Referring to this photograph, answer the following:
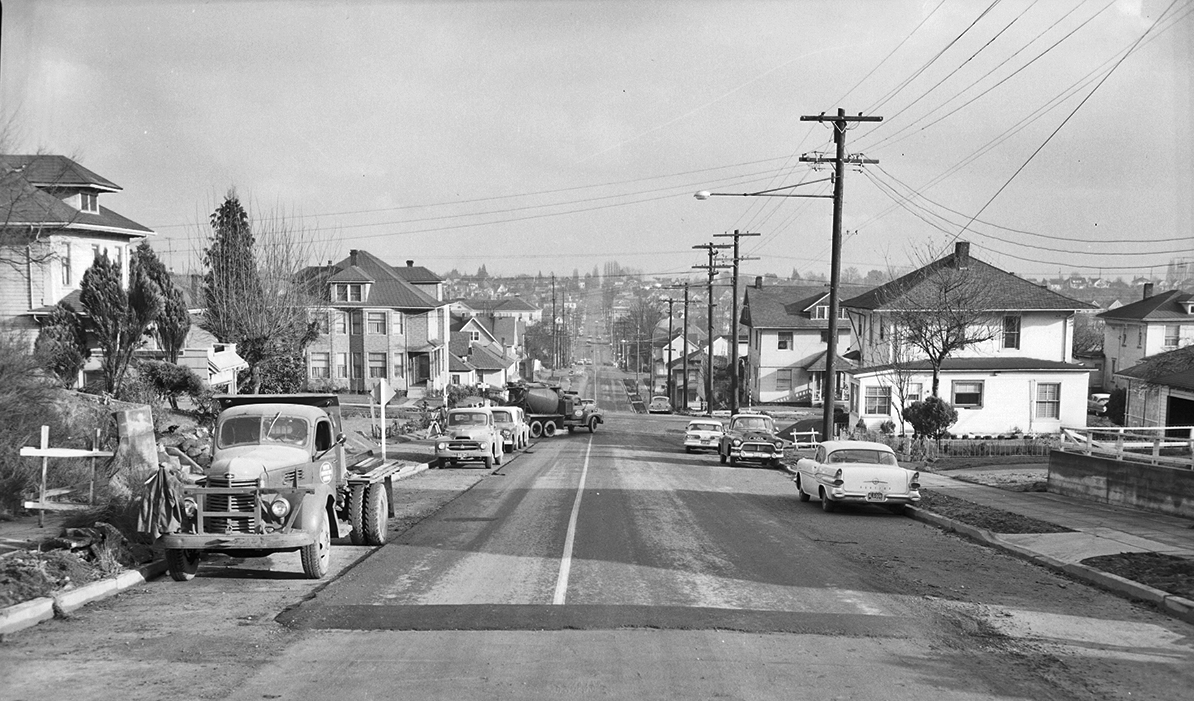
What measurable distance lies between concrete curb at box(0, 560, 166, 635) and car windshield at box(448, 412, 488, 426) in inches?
762

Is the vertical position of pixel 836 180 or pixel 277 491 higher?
pixel 836 180

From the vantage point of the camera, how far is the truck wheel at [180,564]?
11.8m

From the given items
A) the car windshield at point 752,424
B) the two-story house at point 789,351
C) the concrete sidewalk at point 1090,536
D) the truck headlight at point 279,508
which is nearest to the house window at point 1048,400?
the car windshield at point 752,424

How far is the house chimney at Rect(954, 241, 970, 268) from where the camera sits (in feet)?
147

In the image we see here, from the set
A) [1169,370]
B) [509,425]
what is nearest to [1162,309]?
[1169,370]

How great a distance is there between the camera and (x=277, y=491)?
12.1 metres

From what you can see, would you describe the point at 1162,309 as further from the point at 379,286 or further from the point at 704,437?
the point at 379,286

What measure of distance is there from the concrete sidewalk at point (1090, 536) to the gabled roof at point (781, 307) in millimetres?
48524

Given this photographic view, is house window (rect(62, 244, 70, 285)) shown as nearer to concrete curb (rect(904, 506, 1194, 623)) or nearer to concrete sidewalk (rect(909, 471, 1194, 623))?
concrete sidewalk (rect(909, 471, 1194, 623))

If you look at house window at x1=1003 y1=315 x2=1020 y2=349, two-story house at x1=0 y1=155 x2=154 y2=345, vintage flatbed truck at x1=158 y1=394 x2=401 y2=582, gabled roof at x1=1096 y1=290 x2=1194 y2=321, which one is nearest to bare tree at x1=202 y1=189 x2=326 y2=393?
two-story house at x1=0 y1=155 x2=154 y2=345

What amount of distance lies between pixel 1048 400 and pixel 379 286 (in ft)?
136

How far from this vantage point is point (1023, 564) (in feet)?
45.7

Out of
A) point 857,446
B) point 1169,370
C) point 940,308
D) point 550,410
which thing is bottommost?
point 550,410

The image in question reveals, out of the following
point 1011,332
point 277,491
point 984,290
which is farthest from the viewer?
point 1011,332
